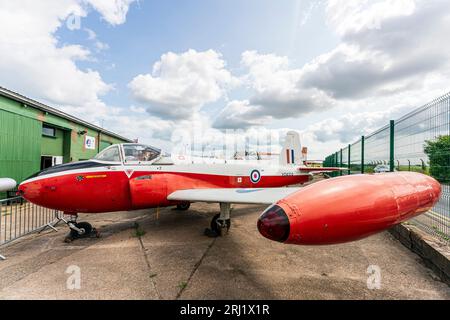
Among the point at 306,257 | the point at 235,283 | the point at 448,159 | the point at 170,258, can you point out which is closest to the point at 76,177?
the point at 170,258

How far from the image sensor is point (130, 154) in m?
4.89

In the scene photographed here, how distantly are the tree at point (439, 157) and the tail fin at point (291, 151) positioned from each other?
5.47m

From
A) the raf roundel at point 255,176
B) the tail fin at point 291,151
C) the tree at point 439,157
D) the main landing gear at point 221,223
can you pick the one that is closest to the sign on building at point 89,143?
the raf roundel at point 255,176

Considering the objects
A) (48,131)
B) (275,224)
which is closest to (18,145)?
(48,131)

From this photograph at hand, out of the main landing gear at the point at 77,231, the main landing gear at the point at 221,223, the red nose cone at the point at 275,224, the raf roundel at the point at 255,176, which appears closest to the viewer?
the red nose cone at the point at 275,224

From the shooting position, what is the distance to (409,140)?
476 centimetres

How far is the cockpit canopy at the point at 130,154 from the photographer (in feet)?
15.7

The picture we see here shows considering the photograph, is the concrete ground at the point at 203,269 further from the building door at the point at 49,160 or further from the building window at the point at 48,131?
the building window at the point at 48,131

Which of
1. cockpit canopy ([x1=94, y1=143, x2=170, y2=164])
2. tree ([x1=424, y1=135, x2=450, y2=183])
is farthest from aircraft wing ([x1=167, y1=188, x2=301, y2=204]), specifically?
tree ([x1=424, y1=135, x2=450, y2=183])

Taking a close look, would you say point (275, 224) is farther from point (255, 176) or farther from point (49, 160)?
point (49, 160)

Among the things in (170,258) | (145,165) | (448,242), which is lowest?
(170,258)

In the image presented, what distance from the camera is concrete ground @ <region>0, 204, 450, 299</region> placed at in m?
2.78

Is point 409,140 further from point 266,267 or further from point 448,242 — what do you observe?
point 266,267
